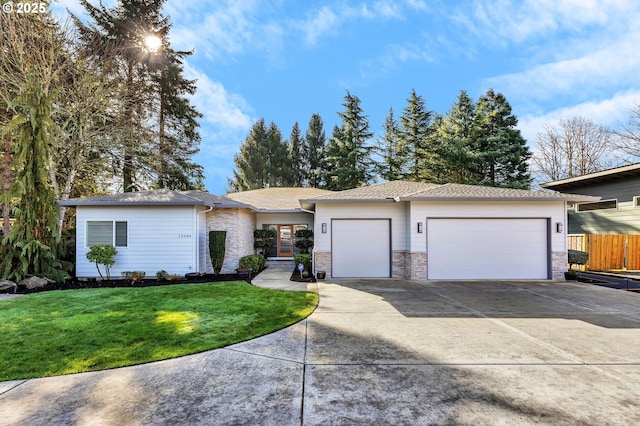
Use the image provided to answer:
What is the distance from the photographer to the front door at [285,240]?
1612 centimetres

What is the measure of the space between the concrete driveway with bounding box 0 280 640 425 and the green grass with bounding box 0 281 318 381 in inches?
14.6

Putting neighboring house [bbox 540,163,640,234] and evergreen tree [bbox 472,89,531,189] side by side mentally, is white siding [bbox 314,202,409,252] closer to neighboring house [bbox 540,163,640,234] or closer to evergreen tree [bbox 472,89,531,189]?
neighboring house [bbox 540,163,640,234]

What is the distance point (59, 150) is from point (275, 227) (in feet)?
34.1

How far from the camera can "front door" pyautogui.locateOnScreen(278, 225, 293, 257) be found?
1612 centimetres

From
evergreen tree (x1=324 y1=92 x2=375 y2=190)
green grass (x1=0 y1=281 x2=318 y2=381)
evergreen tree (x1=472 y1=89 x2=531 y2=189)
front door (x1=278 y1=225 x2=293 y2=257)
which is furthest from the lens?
evergreen tree (x1=324 y1=92 x2=375 y2=190)

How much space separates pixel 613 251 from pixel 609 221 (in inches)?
82.0

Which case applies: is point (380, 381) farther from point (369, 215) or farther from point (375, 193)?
point (375, 193)

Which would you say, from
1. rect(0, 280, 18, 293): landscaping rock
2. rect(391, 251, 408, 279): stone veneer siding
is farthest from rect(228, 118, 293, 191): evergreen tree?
rect(0, 280, 18, 293): landscaping rock

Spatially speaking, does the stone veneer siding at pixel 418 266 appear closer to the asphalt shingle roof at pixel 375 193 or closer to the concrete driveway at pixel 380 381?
the asphalt shingle roof at pixel 375 193

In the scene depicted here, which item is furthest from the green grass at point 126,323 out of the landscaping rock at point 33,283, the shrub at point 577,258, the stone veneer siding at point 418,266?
the shrub at point 577,258

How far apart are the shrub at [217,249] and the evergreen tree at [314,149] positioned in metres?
21.4

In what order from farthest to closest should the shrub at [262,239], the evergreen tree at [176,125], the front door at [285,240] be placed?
1. the evergreen tree at [176,125]
2. the front door at [285,240]
3. the shrub at [262,239]

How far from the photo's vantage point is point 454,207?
10.2m

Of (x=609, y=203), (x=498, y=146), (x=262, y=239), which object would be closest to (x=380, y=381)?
(x=262, y=239)
